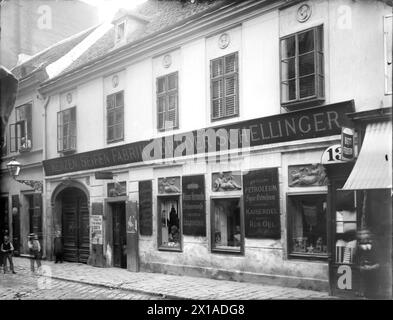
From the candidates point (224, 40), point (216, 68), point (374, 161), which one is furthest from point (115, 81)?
point (374, 161)

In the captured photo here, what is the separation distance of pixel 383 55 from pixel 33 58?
443 inches

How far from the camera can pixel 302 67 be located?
9.47 metres

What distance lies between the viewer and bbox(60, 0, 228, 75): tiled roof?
12209mm

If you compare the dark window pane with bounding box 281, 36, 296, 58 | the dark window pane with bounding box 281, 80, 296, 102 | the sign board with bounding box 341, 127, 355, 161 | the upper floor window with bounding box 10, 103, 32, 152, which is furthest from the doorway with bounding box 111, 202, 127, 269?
the sign board with bounding box 341, 127, 355, 161

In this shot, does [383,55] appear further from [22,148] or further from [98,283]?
[22,148]

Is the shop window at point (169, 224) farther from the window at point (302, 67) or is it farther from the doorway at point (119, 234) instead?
the window at point (302, 67)

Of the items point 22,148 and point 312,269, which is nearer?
point 312,269

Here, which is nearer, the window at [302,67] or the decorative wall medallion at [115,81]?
the window at [302,67]

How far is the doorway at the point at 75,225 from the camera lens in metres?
15.3

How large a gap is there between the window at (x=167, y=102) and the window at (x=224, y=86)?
120cm

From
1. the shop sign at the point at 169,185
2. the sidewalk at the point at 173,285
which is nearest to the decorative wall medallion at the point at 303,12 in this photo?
the shop sign at the point at 169,185

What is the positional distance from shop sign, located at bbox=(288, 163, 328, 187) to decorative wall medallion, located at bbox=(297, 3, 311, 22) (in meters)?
2.76

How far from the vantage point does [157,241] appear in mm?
12539
